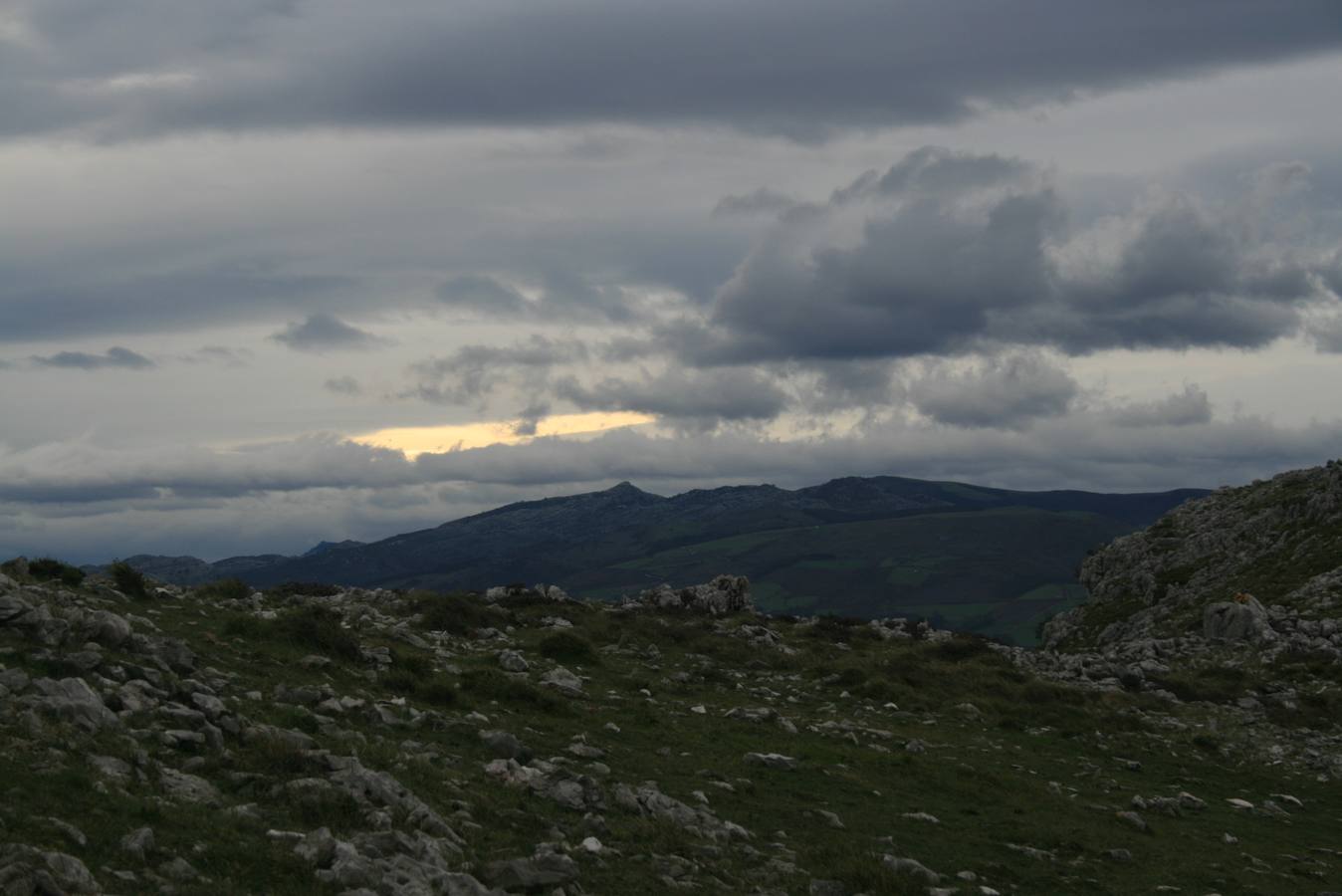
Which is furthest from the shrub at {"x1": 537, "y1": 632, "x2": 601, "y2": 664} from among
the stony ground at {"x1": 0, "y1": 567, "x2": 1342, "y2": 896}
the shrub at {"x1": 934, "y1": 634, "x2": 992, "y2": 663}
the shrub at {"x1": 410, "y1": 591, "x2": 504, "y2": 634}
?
the shrub at {"x1": 934, "y1": 634, "x2": 992, "y2": 663}

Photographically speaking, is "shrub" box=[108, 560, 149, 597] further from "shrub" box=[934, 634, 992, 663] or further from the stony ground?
"shrub" box=[934, 634, 992, 663]

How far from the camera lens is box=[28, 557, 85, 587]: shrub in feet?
106

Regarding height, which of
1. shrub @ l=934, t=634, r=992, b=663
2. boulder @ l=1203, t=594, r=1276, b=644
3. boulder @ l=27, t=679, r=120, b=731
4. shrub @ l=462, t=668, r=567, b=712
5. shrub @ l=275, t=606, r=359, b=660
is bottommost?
shrub @ l=934, t=634, r=992, b=663

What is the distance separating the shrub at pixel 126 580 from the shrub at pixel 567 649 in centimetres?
1428

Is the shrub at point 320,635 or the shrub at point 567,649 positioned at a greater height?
the shrub at point 320,635

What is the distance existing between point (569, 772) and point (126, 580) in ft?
77.0

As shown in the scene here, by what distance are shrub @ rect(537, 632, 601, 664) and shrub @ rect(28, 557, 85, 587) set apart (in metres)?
16.0

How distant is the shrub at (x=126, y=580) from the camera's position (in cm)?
3531

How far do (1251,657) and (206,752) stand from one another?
4728 cm

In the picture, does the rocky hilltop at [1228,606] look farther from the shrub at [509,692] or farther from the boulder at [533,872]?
the boulder at [533,872]

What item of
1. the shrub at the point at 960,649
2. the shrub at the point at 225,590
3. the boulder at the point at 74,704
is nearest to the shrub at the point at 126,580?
the shrub at the point at 225,590

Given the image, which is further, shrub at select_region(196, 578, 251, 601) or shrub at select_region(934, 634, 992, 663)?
shrub at select_region(934, 634, 992, 663)

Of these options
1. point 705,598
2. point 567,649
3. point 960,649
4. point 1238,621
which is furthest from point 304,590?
point 1238,621

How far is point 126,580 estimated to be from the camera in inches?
1404
